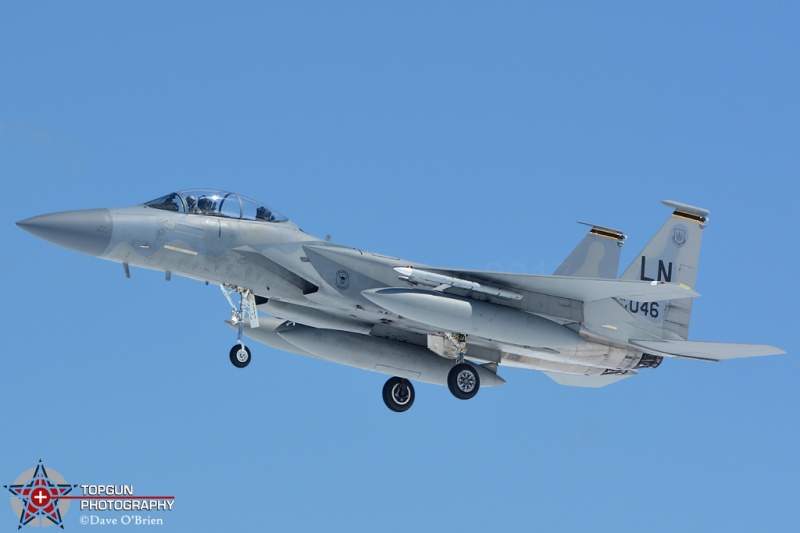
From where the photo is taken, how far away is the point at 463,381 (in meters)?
18.8

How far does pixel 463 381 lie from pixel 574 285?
253 centimetres

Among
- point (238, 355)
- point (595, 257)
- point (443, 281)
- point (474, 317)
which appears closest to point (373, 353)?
point (443, 281)

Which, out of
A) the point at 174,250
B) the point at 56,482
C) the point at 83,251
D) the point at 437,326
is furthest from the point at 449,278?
the point at 56,482

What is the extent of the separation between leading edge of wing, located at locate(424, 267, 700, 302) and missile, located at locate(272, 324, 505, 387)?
2.22m

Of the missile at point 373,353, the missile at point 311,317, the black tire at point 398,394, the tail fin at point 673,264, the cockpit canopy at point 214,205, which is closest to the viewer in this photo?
the cockpit canopy at point 214,205

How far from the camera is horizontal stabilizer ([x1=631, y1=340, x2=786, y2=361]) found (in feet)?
60.5

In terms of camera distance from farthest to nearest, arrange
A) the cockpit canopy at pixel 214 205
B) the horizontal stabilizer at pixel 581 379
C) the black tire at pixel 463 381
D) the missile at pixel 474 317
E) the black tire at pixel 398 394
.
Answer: the horizontal stabilizer at pixel 581 379 → the black tire at pixel 398 394 → the black tire at pixel 463 381 → the cockpit canopy at pixel 214 205 → the missile at pixel 474 317

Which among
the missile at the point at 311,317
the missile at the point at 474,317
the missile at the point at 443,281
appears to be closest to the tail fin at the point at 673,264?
the missile at the point at 474,317

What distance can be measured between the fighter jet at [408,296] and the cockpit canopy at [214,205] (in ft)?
0.05

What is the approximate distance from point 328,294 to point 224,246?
1800 mm

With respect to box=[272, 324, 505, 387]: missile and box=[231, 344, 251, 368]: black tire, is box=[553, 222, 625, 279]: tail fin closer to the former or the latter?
box=[272, 324, 505, 387]: missile

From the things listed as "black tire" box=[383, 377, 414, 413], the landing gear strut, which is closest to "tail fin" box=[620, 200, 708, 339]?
"black tire" box=[383, 377, 414, 413]

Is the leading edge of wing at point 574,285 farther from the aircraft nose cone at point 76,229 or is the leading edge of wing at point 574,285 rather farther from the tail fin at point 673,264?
the aircraft nose cone at point 76,229

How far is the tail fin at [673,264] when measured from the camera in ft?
65.0
